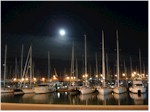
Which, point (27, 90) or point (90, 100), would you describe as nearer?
point (90, 100)

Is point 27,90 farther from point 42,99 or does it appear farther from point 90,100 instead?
point 90,100

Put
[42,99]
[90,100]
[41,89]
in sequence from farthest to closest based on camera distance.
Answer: [41,89] → [42,99] → [90,100]

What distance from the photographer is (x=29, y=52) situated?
25.8 metres

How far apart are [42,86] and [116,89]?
8.68 metres

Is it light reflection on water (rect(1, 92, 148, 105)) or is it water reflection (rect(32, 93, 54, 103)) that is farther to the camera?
water reflection (rect(32, 93, 54, 103))

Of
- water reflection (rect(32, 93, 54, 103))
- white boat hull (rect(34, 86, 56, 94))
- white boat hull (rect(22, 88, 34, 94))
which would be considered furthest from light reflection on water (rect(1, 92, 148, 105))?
white boat hull (rect(34, 86, 56, 94))

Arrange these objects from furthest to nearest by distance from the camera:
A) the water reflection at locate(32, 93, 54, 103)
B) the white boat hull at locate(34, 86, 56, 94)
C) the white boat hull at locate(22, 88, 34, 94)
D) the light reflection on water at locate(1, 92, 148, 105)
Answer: the white boat hull at locate(22, 88, 34, 94) → the white boat hull at locate(34, 86, 56, 94) → the water reflection at locate(32, 93, 54, 103) → the light reflection on water at locate(1, 92, 148, 105)

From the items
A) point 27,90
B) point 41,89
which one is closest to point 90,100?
point 41,89

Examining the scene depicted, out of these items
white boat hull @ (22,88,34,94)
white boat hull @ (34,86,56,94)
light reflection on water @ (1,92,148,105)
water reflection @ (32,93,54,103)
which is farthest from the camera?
white boat hull @ (22,88,34,94)

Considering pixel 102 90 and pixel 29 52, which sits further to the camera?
pixel 29 52

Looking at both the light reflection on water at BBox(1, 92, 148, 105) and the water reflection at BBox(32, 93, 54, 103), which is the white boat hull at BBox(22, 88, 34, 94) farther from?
the water reflection at BBox(32, 93, 54, 103)

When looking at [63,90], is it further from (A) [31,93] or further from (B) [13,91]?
(B) [13,91]

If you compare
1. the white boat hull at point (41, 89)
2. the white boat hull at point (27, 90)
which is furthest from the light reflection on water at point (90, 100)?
the white boat hull at point (41, 89)

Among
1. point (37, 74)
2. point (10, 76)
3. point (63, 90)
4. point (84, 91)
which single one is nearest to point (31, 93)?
point (63, 90)
